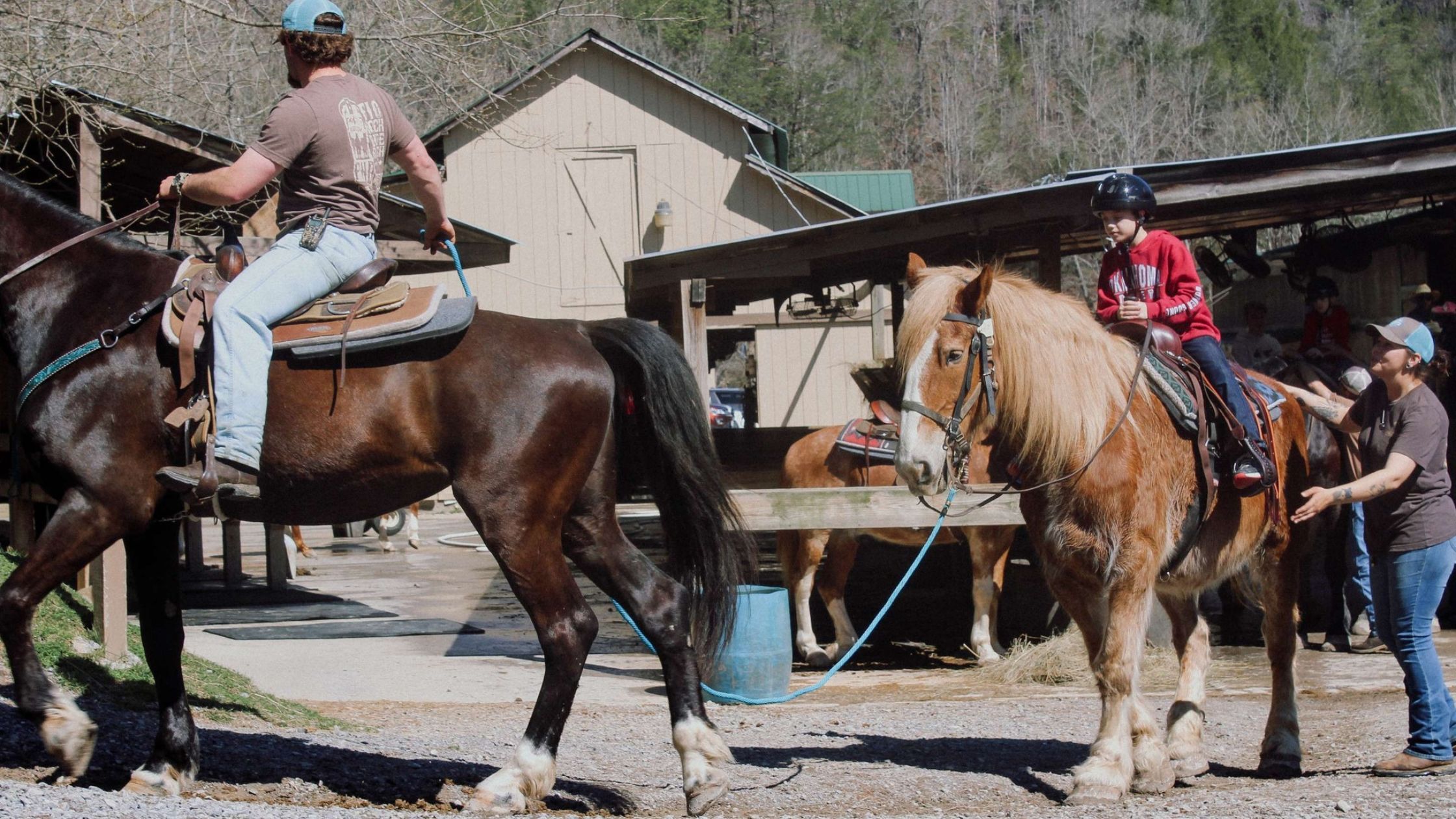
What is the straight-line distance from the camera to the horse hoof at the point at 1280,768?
19.7ft

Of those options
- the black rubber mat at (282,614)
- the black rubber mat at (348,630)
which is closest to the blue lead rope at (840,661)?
the black rubber mat at (348,630)

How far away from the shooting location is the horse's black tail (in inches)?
221

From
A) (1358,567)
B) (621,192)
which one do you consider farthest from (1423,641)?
(621,192)

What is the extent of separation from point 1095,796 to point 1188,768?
2.83 feet

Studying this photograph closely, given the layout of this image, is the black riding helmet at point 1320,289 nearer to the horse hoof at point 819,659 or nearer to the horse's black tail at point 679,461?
the horse hoof at point 819,659

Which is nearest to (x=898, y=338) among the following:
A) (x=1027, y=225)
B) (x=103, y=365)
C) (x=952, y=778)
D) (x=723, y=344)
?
(x=952, y=778)

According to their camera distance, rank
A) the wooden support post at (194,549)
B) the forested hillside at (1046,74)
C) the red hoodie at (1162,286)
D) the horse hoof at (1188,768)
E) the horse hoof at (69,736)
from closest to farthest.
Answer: the horse hoof at (69,736) < the horse hoof at (1188,768) < the red hoodie at (1162,286) < the wooden support post at (194,549) < the forested hillside at (1046,74)

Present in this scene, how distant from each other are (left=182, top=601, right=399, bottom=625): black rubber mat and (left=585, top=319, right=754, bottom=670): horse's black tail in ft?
21.8

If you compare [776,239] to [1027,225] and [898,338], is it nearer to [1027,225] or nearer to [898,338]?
[1027,225]

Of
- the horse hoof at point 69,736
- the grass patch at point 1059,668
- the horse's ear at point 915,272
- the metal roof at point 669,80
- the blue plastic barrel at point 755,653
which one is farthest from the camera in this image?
the metal roof at point 669,80

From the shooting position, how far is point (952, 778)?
5.88 metres

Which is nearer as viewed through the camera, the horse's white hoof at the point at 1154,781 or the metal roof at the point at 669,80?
the horse's white hoof at the point at 1154,781

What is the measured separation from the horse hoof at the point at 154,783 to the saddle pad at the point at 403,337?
5.53 feet

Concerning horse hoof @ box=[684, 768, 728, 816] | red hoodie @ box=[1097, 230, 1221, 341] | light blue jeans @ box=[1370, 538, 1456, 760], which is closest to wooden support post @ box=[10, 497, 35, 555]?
horse hoof @ box=[684, 768, 728, 816]
